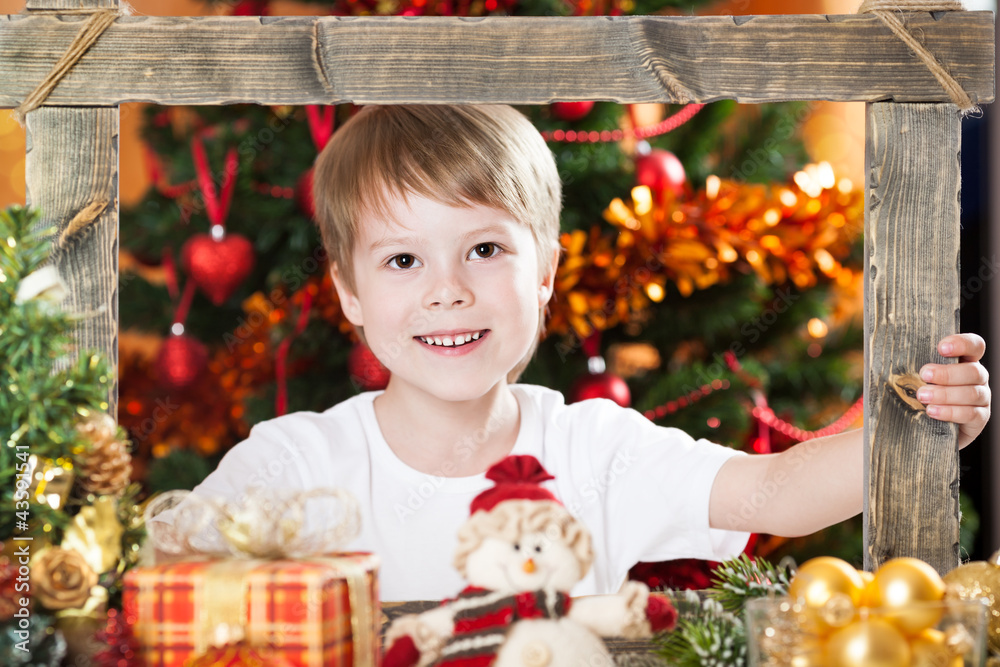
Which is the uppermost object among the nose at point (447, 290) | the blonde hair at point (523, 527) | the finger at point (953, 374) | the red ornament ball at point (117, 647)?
the nose at point (447, 290)

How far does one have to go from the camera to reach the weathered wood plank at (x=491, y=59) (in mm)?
672

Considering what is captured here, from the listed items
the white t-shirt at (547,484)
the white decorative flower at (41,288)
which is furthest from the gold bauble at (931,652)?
the white decorative flower at (41,288)

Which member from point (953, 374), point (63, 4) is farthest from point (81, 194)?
point (953, 374)

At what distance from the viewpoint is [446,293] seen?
32.1 inches

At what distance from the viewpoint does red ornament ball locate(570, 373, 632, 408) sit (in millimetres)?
1109

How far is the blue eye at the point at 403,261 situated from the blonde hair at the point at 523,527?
32cm

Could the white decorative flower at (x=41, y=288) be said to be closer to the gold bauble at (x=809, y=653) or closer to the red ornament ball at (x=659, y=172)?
the gold bauble at (x=809, y=653)

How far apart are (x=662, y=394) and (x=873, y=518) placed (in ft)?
1.52

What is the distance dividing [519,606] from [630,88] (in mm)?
441

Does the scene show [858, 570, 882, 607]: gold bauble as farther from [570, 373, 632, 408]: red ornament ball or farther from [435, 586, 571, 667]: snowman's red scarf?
[570, 373, 632, 408]: red ornament ball

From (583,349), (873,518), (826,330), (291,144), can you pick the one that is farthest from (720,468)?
(291,144)

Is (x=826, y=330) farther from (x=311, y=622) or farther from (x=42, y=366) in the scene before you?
(x=42, y=366)

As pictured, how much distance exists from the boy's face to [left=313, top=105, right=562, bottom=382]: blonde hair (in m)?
0.02

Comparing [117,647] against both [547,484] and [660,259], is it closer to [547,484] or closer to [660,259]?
[547,484]
